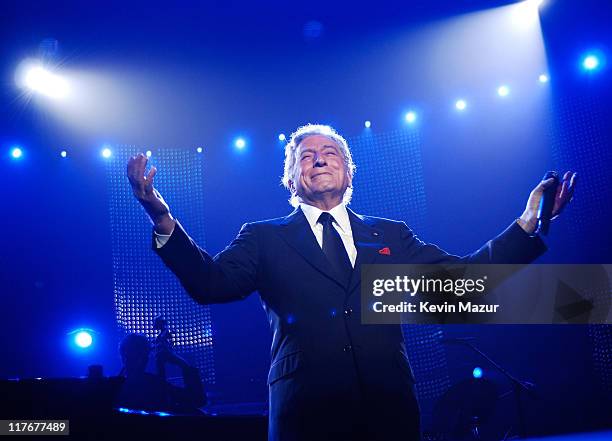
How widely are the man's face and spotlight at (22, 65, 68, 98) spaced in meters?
5.38

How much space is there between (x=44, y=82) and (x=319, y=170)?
19.0ft

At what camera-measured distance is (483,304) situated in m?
2.28

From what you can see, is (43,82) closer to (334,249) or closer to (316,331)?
(334,249)

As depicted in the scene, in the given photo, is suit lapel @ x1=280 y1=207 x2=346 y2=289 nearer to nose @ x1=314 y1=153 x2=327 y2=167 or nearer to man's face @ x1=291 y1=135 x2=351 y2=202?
man's face @ x1=291 y1=135 x2=351 y2=202

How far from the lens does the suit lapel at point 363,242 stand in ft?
6.19

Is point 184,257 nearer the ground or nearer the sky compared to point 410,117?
nearer the ground

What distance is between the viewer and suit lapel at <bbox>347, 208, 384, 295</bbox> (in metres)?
1.89

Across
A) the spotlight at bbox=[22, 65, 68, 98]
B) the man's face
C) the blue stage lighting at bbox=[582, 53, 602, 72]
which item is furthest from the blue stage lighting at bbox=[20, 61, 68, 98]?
the blue stage lighting at bbox=[582, 53, 602, 72]

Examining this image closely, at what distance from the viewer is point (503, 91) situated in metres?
6.76

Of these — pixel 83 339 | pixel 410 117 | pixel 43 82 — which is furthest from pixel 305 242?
pixel 43 82

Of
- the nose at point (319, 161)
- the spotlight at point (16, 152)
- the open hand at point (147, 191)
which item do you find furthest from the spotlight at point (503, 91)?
the spotlight at point (16, 152)

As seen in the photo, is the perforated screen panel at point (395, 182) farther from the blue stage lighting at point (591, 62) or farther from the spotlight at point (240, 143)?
the blue stage lighting at point (591, 62)

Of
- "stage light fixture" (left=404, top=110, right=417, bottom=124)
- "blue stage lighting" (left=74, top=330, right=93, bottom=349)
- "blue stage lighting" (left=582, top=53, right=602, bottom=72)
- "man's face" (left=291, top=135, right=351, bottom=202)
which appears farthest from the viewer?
"stage light fixture" (left=404, top=110, right=417, bottom=124)

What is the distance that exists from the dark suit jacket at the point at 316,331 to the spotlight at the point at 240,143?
581 centimetres
